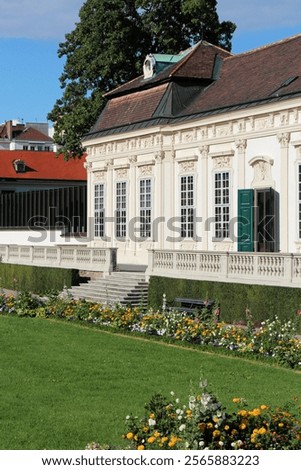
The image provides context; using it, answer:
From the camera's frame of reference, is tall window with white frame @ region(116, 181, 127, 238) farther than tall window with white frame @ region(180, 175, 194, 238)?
Yes

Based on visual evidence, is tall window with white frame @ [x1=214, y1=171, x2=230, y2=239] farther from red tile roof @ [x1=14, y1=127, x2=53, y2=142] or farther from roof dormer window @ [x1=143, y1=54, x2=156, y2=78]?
red tile roof @ [x1=14, y1=127, x2=53, y2=142]

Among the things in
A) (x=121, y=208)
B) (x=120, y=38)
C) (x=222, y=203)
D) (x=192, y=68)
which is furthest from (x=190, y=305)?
(x=120, y=38)

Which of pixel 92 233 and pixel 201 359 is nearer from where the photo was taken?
pixel 201 359

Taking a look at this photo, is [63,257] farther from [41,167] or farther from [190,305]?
[41,167]

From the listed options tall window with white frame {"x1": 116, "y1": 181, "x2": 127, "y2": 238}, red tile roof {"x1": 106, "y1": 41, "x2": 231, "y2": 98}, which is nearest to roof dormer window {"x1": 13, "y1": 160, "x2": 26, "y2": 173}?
red tile roof {"x1": 106, "y1": 41, "x2": 231, "y2": 98}

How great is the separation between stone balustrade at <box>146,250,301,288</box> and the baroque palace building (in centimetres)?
35

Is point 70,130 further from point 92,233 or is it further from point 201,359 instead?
point 201,359

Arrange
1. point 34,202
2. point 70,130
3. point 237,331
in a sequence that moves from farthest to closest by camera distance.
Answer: point 34,202 → point 70,130 → point 237,331

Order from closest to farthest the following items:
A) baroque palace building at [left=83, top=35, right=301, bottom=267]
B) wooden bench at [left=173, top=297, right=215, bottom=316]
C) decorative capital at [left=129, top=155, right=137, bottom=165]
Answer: wooden bench at [left=173, top=297, right=215, bottom=316], baroque palace building at [left=83, top=35, right=301, bottom=267], decorative capital at [left=129, top=155, right=137, bottom=165]

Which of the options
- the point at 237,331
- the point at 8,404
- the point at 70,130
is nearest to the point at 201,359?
the point at 237,331

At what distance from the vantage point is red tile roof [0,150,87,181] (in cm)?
6688

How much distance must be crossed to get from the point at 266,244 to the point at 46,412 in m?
19.0

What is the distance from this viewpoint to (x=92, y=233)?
41219 millimetres

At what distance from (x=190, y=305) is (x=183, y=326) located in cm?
570
